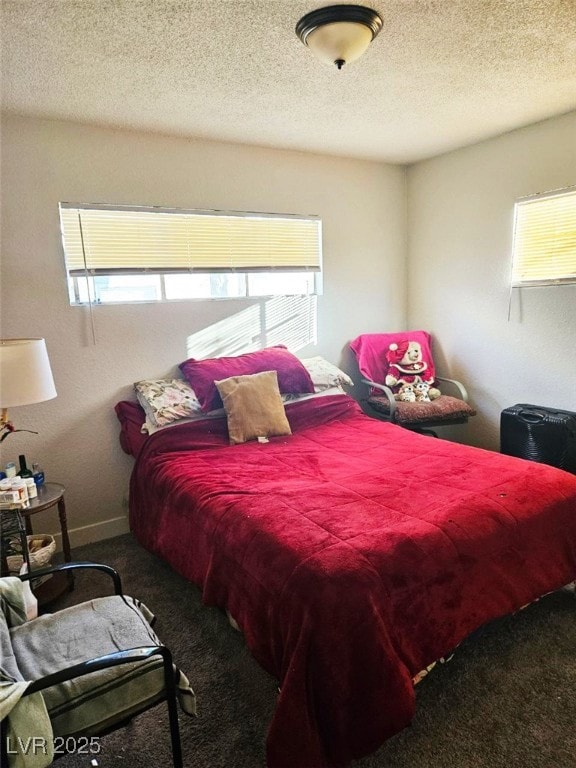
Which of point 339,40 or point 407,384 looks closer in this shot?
point 339,40

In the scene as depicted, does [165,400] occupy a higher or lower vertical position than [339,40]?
lower

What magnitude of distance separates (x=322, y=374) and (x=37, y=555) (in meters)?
2.06

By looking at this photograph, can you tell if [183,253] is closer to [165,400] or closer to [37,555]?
[165,400]

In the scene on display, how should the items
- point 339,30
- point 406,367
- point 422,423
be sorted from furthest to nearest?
point 406,367 → point 422,423 → point 339,30

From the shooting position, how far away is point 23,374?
211 cm

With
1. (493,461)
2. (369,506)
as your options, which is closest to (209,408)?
(369,506)

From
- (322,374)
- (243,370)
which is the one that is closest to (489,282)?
(322,374)

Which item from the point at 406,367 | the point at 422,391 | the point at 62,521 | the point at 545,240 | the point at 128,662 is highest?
the point at 545,240

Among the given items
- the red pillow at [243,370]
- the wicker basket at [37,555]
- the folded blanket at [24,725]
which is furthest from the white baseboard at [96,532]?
the folded blanket at [24,725]

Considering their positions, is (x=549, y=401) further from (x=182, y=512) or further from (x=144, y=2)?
(x=144, y=2)

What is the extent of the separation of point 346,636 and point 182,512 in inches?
42.3

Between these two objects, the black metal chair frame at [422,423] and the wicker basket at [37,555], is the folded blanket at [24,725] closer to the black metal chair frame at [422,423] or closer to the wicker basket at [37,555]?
the wicker basket at [37,555]

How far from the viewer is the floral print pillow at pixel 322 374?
3.40 meters

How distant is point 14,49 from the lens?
1889mm
